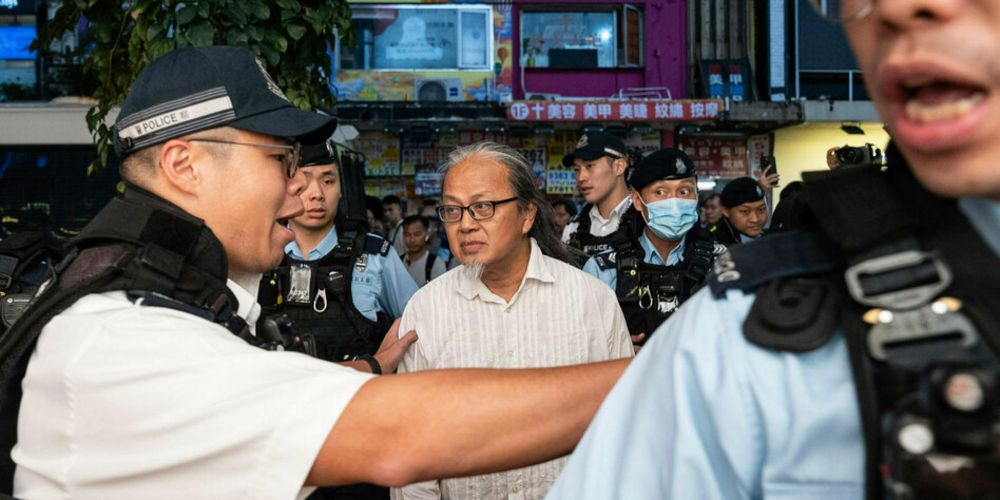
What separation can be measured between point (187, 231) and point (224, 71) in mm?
432

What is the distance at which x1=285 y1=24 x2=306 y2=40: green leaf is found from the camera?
4.74m

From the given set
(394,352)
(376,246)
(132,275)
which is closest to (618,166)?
(376,246)

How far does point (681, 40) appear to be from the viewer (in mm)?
15562

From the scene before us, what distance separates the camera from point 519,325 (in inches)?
135

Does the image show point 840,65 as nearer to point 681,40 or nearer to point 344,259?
point 681,40

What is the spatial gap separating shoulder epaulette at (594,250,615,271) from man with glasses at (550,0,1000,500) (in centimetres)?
378

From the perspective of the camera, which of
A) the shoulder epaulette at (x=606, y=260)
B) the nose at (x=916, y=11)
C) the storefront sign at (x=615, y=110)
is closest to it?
the nose at (x=916, y=11)

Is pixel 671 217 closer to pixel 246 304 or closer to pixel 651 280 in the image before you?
pixel 651 280

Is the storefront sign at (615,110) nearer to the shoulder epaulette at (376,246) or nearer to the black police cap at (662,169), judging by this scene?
the black police cap at (662,169)

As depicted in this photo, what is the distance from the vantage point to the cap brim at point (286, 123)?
2201mm

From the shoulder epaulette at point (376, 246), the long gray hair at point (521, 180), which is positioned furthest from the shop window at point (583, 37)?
the long gray hair at point (521, 180)

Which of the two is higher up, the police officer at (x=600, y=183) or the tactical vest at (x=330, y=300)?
the police officer at (x=600, y=183)

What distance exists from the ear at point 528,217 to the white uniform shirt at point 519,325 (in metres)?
0.21

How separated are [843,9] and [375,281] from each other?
3.93 m
